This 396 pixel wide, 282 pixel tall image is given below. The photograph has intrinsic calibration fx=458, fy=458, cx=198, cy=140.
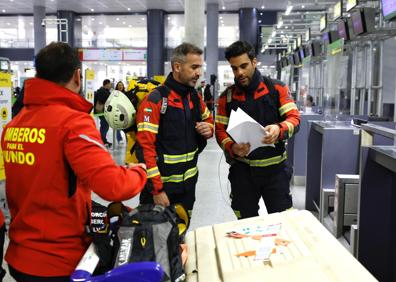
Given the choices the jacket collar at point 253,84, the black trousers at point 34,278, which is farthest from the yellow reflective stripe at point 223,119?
the black trousers at point 34,278

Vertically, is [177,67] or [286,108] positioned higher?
[177,67]

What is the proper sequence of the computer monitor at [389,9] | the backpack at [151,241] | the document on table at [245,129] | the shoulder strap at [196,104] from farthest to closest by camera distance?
1. the computer monitor at [389,9]
2. the shoulder strap at [196,104]
3. the document on table at [245,129]
4. the backpack at [151,241]

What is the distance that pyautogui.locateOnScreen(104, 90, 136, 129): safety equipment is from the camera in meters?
2.71

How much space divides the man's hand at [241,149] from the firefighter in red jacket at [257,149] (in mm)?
13

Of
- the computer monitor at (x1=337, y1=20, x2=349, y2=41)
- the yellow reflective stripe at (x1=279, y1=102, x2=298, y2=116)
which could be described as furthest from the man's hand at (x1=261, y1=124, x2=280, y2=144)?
the computer monitor at (x1=337, y1=20, x2=349, y2=41)

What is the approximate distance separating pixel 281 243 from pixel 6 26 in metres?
27.5

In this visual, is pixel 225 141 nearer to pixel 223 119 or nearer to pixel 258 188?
pixel 223 119

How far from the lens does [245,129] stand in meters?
2.39

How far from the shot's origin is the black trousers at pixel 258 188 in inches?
109

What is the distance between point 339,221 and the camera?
3928 millimetres

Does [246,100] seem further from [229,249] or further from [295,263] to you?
[295,263]

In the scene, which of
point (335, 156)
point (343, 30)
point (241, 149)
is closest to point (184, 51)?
point (241, 149)

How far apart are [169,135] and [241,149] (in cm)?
43

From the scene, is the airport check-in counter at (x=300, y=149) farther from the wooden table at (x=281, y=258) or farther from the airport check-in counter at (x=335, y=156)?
the wooden table at (x=281, y=258)
